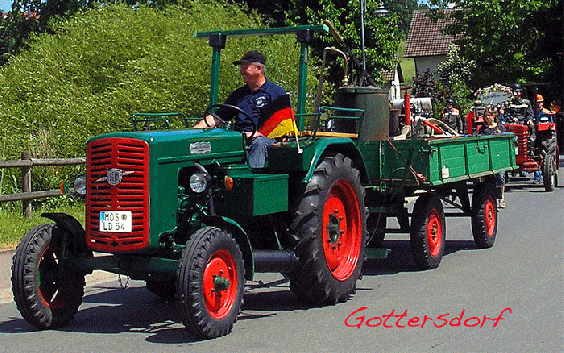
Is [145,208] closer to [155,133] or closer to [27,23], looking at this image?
[155,133]

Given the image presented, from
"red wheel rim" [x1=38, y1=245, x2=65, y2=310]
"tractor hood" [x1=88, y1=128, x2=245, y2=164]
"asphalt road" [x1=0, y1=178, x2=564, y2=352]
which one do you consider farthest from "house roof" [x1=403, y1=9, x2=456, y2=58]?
"red wheel rim" [x1=38, y1=245, x2=65, y2=310]

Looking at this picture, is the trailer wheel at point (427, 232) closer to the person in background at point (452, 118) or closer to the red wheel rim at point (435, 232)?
the red wheel rim at point (435, 232)

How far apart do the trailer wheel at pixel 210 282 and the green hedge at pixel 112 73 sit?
444 inches

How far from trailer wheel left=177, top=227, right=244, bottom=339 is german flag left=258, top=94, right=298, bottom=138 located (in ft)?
5.03

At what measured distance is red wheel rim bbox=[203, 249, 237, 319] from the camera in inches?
288

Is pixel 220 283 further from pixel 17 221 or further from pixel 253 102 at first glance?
pixel 17 221

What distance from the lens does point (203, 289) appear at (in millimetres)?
7188

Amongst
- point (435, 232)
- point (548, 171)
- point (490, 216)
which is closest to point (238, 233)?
point (435, 232)

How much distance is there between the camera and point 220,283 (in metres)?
7.35

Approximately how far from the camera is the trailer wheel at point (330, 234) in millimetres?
8422

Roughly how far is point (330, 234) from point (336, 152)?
87cm

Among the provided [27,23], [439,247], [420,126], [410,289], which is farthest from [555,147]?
[27,23]

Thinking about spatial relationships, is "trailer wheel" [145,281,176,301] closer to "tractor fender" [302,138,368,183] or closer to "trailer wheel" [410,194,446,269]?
"tractor fender" [302,138,368,183]

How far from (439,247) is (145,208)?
4.94 m
